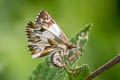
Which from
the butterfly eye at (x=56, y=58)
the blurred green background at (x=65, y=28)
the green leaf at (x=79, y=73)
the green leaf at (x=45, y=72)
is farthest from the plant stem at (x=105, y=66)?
the blurred green background at (x=65, y=28)

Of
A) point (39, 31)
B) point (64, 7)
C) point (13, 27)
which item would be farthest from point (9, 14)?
point (39, 31)

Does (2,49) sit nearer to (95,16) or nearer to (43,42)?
(95,16)

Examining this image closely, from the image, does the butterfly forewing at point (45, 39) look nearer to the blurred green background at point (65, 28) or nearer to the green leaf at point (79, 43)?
the green leaf at point (79, 43)

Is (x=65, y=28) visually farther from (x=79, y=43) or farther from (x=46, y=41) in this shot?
(x=46, y=41)

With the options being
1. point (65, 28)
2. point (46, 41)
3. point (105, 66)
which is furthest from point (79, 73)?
point (65, 28)

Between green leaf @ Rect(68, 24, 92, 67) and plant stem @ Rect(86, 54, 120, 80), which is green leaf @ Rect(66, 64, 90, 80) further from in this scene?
green leaf @ Rect(68, 24, 92, 67)

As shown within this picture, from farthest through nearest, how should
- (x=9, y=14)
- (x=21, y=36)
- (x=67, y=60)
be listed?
(x=9, y=14) → (x=21, y=36) → (x=67, y=60)

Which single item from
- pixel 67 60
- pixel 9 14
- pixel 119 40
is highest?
pixel 9 14
